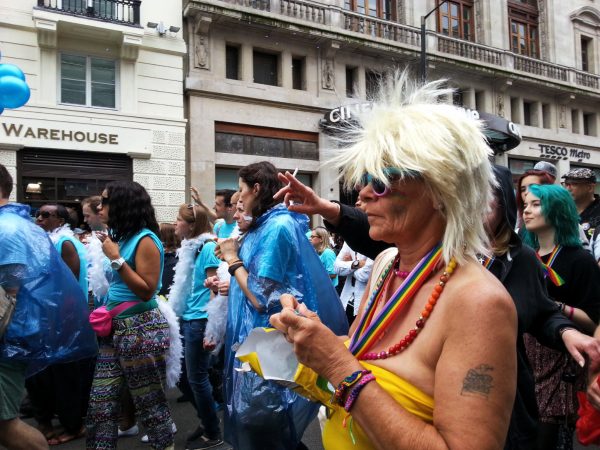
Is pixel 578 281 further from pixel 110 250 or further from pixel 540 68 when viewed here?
pixel 540 68

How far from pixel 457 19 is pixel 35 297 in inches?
879

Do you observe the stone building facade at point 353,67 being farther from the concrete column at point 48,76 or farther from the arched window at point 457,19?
the concrete column at point 48,76

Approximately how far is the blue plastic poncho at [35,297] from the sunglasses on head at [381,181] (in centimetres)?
237

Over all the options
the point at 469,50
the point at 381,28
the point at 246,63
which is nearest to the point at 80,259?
the point at 246,63

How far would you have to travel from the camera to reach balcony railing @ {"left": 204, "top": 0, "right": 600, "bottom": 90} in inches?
677

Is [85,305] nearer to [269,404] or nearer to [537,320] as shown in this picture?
[269,404]

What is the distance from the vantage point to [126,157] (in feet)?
44.3

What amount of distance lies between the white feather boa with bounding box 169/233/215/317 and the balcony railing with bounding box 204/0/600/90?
12874 millimetres

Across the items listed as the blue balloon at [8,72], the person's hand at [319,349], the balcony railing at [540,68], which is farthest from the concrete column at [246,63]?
the person's hand at [319,349]

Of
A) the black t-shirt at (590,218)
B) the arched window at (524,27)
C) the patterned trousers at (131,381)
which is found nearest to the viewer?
the patterned trousers at (131,381)

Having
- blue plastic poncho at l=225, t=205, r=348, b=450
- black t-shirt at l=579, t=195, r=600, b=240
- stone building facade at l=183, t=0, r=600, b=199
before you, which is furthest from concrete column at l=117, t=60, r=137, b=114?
black t-shirt at l=579, t=195, r=600, b=240

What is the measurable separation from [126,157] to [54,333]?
1111 cm

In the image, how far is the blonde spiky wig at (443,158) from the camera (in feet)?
4.43

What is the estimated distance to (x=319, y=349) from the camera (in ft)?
4.32
